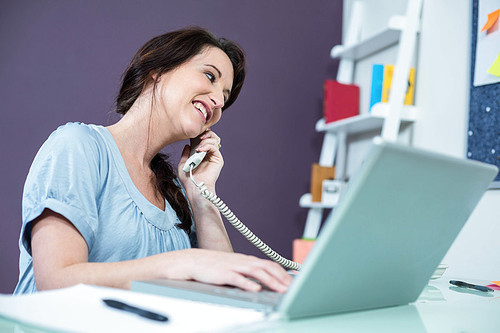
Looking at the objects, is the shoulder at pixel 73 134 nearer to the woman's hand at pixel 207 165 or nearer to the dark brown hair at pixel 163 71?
the dark brown hair at pixel 163 71

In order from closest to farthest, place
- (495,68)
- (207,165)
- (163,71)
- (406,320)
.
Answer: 1. (406,320)
2. (163,71)
3. (207,165)
4. (495,68)

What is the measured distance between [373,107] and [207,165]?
1161 mm

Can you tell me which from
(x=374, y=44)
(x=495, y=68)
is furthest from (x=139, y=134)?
(x=374, y=44)

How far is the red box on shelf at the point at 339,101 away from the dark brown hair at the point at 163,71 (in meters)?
1.46

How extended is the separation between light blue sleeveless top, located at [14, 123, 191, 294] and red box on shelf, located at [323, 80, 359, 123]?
1756 millimetres

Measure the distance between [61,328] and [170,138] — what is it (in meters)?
1.08

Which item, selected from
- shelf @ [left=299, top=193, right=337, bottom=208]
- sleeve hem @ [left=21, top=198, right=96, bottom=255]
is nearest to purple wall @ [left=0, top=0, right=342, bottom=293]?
shelf @ [left=299, top=193, right=337, bottom=208]

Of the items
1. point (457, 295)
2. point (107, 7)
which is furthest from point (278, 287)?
point (107, 7)

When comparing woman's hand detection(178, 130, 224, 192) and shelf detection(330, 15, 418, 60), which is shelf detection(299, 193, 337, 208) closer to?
shelf detection(330, 15, 418, 60)

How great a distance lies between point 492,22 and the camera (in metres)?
2.11

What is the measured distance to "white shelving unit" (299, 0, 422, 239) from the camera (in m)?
2.38

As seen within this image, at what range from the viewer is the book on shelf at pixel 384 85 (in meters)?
2.51

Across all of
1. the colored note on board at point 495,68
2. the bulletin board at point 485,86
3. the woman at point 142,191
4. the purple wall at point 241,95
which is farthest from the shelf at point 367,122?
the woman at point 142,191

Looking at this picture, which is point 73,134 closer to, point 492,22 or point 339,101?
point 492,22
